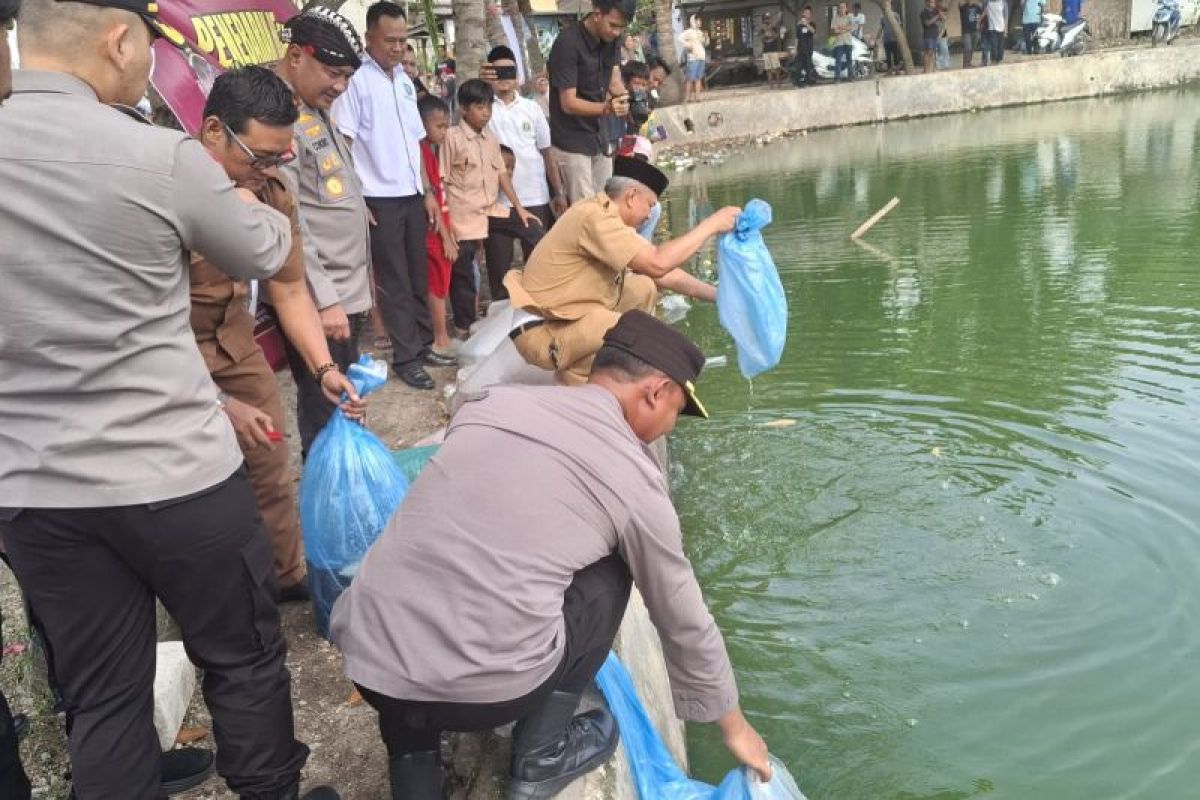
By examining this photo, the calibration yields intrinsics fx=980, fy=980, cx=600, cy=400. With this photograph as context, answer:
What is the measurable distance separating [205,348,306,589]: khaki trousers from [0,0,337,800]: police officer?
83 centimetres

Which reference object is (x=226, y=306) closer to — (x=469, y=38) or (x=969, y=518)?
(x=969, y=518)

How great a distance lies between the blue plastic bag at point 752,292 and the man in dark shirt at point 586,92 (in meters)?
1.86

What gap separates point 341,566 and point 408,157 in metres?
2.80

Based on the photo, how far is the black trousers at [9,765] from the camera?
2090 mm

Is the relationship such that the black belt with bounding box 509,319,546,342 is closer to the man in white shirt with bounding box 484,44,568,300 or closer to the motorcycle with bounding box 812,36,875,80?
the man in white shirt with bounding box 484,44,568,300

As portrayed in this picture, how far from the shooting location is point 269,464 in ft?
10.0

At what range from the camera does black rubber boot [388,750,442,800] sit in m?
2.12

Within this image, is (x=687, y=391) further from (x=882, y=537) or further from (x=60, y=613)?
(x=882, y=537)

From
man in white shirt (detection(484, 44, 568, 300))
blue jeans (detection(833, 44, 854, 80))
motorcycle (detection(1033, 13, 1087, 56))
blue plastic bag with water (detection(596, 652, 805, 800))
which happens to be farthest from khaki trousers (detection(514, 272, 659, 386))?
motorcycle (detection(1033, 13, 1087, 56))

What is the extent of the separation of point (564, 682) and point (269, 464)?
1.38 metres

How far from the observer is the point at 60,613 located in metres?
1.97

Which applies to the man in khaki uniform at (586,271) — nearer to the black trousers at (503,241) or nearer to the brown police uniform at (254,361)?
the brown police uniform at (254,361)

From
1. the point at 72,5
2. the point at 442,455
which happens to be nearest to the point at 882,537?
the point at 442,455

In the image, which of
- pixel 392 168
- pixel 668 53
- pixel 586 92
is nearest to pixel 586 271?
pixel 392 168
